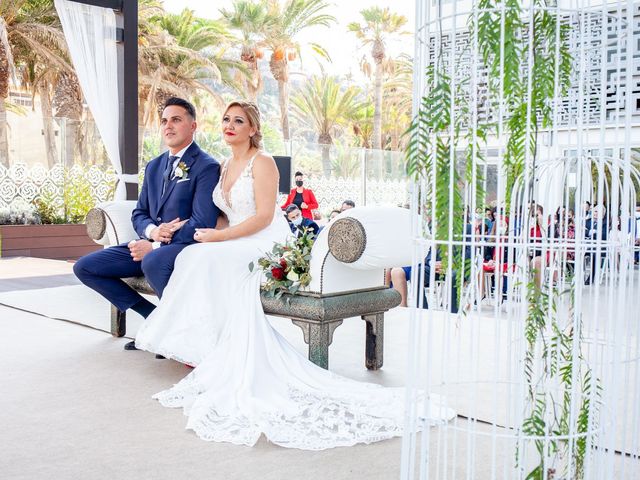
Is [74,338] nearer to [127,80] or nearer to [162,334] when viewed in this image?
[162,334]

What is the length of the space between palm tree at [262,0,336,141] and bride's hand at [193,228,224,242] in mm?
18568

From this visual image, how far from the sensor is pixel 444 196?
5.75 feet

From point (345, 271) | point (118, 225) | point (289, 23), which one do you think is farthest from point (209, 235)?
point (289, 23)

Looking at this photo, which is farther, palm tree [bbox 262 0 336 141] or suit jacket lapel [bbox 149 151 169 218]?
palm tree [bbox 262 0 336 141]

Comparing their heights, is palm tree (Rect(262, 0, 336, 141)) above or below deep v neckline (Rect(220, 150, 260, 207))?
above

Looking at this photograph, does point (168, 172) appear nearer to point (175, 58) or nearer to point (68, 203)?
point (68, 203)

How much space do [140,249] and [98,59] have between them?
9.89 ft

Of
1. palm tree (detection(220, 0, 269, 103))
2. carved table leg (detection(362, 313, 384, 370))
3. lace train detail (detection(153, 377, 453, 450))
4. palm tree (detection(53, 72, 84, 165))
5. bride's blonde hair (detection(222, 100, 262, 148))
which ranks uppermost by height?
palm tree (detection(220, 0, 269, 103))

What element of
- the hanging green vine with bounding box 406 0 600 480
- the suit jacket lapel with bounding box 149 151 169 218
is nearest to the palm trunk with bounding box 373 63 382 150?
the suit jacket lapel with bounding box 149 151 169 218

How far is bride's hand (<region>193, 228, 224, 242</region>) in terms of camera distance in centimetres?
377

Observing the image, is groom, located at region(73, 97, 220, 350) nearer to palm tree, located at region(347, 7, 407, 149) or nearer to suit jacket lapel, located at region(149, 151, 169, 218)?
suit jacket lapel, located at region(149, 151, 169, 218)

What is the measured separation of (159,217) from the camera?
13.4 ft

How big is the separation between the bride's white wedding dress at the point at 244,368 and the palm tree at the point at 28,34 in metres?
10.6

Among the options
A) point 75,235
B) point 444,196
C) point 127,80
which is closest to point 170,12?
point 75,235
